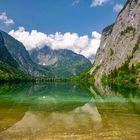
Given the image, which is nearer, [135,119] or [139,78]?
[135,119]

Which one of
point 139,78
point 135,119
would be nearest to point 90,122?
point 135,119

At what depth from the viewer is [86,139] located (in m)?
26.6

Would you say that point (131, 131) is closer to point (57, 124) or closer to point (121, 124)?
point (121, 124)

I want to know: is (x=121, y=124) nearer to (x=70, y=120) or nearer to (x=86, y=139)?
(x=70, y=120)

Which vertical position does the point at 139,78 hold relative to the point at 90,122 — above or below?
above

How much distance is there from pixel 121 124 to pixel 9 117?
535 inches

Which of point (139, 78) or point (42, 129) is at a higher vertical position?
point (139, 78)

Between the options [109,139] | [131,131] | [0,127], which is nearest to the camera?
[109,139]

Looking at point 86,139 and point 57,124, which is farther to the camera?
point 57,124

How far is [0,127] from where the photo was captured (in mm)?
32062

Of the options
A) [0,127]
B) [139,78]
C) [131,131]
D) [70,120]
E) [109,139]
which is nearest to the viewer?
[109,139]

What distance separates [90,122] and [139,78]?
501ft

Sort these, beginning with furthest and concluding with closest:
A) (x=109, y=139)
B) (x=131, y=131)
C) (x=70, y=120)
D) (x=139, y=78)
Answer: (x=139, y=78) → (x=70, y=120) → (x=131, y=131) → (x=109, y=139)

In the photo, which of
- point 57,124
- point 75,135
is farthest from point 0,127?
point 75,135
